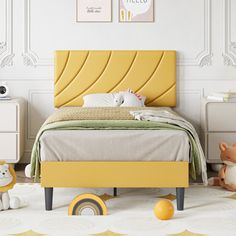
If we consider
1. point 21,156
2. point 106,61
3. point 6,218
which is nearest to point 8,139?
point 21,156

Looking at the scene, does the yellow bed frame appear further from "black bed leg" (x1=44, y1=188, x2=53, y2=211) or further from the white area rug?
"black bed leg" (x1=44, y1=188, x2=53, y2=211)

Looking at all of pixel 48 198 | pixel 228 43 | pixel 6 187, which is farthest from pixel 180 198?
pixel 228 43

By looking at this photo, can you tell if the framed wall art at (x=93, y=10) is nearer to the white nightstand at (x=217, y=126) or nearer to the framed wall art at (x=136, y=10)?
the framed wall art at (x=136, y=10)

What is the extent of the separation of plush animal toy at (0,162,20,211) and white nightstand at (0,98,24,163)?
1357 millimetres

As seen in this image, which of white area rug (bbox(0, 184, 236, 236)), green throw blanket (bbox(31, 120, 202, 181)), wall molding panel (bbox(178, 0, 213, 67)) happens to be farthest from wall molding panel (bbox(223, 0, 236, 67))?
green throw blanket (bbox(31, 120, 202, 181))

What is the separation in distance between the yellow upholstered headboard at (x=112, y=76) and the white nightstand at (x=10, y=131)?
0.56 meters

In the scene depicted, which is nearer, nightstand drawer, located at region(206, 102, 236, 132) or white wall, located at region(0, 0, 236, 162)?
nightstand drawer, located at region(206, 102, 236, 132)

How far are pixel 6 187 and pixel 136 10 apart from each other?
2597 mm

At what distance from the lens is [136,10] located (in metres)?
5.48

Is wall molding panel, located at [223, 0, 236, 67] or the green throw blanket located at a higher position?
wall molding panel, located at [223, 0, 236, 67]

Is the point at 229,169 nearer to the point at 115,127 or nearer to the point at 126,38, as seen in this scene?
the point at 115,127

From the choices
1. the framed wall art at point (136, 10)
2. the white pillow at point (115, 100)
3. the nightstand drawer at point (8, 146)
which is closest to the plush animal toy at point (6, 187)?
the nightstand drawer at point (8, 146)

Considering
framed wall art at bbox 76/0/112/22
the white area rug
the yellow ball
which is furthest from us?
framed wall art at bbox 76/0/112/22

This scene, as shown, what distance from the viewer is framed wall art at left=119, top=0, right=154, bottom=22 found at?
5461 millimetres
